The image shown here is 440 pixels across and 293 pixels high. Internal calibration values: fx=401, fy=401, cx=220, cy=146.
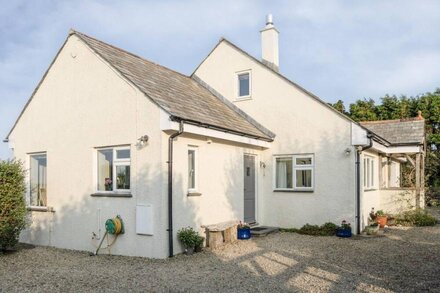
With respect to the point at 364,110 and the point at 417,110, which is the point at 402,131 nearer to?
the point at 417,110

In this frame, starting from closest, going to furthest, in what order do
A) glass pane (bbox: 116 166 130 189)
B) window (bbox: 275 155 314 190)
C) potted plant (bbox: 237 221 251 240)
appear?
1. glass pane (bbox: 116 166 130 189)
2. potted plant (bbox: 237 221 251 240)
3. window (bbox: 275 155 314 190)

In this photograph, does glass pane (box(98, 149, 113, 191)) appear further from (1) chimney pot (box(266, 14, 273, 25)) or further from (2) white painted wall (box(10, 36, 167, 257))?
(1) chimney pot (box(266, 14, 273, 25))

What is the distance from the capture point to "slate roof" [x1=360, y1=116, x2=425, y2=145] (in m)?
17.6

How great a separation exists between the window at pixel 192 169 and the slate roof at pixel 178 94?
39.3 inches

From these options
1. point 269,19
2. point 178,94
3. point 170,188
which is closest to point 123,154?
point 170,188

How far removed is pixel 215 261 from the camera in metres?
9.52

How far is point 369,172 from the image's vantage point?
53.0 ft

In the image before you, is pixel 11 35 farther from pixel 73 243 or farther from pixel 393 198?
pixel 393 198

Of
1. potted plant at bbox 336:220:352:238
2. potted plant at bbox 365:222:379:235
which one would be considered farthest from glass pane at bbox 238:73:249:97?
potted plant at bbox 365:222:379:235

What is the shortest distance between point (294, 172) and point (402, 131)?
6.83 metres

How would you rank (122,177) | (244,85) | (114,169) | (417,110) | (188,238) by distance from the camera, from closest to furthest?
(188,238) → (122,177) → (114,169) → (244,85) → (417,110)

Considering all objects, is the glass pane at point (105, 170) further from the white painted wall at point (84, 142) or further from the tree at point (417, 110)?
the tree at point (417, 110)

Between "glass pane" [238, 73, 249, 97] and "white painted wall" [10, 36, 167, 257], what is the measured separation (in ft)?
20.5

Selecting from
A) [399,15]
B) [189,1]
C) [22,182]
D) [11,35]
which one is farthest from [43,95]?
[399,15]
